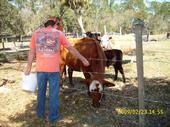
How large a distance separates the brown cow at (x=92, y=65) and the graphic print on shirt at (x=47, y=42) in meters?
1.85

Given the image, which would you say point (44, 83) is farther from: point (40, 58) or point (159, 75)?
point (159, 75)

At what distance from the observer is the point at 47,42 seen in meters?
5.86

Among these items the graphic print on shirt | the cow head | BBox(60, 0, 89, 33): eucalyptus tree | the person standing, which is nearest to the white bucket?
the person standing

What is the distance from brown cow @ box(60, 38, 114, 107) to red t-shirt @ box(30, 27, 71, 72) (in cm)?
173

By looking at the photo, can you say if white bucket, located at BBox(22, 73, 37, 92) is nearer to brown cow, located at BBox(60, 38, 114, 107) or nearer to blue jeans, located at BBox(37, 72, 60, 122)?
blue jeans, located at BBox(37, 72, 60, 122)

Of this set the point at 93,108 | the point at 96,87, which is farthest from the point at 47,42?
the point at 93,108

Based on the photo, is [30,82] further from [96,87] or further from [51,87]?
[96,87]

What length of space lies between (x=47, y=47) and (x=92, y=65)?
2.47 meters

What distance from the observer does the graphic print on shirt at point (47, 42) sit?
5.86 metres

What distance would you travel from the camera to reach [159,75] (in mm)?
12000

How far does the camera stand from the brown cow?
7.47m

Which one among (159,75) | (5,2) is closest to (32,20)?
(5,2)
